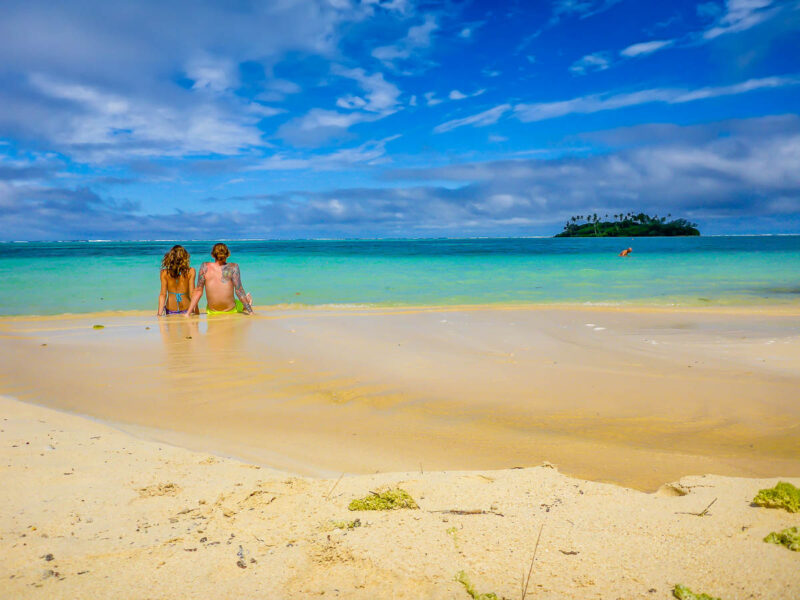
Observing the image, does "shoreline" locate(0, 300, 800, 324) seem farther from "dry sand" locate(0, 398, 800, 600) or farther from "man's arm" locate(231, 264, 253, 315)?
"dry sand" locate(0, 398, 800, 600)

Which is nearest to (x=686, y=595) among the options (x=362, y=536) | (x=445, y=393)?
(x=362, y=536)

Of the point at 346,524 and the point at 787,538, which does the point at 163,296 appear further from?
the point at 787,538

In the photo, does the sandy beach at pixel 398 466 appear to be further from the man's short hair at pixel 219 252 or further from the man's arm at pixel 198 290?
the man's short hair at pixel 219 252

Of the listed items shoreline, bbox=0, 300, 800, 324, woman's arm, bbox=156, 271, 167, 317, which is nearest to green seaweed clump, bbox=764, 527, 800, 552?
shoreline, bbox=0, 300, 800, 324

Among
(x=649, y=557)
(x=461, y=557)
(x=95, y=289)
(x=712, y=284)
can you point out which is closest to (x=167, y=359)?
(x=461, y=557)

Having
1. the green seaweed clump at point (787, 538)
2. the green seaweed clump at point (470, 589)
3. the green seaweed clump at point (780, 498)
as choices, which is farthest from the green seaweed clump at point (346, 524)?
→ the green seaweed clump at point (780, 498)

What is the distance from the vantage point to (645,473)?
3.38 metres

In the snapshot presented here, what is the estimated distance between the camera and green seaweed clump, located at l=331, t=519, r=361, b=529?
2457 mm

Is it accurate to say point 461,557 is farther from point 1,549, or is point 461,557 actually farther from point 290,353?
point 290,353

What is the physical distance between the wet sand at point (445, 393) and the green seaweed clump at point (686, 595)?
53.7 inches

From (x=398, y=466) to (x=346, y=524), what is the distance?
1.05m

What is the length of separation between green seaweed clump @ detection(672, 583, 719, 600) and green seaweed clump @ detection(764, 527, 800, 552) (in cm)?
59

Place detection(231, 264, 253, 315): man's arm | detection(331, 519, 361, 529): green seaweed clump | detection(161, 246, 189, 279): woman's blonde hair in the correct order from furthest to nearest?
detection(231, 264, 253, 315): man's arm < detection(161, 246, 189, 279): woman's blonde hair < detection(331, 519, 361, 529): green seaweed clump

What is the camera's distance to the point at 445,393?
5258 millimetres
